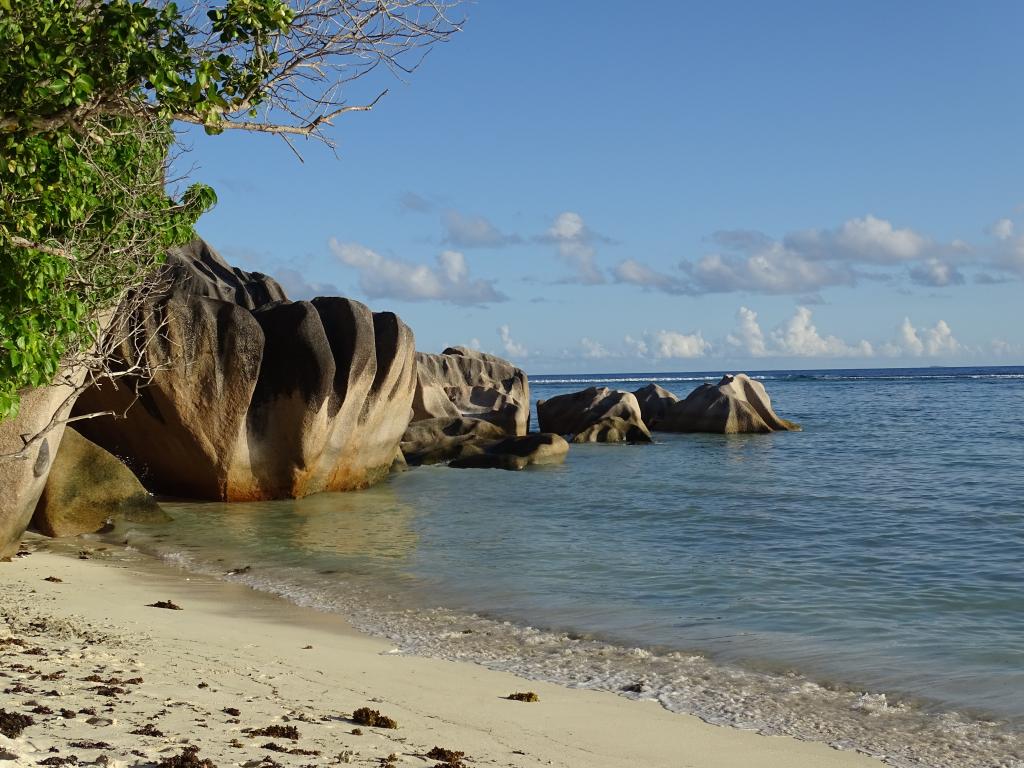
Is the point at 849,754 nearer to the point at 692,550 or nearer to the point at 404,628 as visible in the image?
the point at 404,628

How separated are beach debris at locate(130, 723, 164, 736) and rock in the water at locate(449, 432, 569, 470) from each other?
21.5 metres

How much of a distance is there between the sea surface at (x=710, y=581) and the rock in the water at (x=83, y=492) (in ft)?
2.14

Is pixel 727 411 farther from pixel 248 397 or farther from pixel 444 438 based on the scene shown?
pixel 248 397

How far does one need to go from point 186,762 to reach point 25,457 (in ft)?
22.6

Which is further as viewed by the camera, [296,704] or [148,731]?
[296,704]

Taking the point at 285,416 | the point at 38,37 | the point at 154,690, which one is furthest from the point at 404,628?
the point at 285,416

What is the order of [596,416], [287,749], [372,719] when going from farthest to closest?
[596,416] < [372,719] < [287,749]

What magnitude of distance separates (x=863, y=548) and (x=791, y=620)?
4759 mm

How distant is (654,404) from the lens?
43.3 m

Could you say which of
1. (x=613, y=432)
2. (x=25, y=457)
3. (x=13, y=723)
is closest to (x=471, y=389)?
(x=613, y=432)

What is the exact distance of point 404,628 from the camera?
32.3ft

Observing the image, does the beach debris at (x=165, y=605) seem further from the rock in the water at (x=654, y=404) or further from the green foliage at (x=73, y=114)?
the rock in the water at (x=654, y=404)

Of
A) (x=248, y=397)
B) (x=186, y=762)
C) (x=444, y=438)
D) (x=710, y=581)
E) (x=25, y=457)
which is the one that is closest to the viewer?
(x=186, y=762)

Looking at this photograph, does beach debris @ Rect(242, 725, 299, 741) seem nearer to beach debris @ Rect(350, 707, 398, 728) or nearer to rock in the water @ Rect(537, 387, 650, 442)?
beach debris @ Rect(350, 707, 398, 728)
